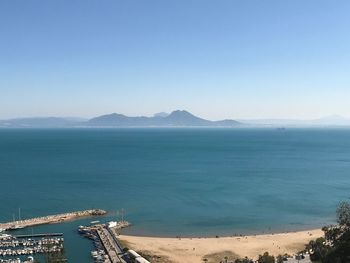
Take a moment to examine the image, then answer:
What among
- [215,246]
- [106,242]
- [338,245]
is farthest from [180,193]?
[338,245]

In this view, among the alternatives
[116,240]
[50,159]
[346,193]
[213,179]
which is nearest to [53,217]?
[116,240]

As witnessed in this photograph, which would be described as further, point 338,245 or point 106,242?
point 106,242

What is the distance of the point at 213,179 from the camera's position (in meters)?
107

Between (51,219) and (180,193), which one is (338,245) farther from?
(180,193)

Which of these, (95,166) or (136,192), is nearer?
(136,192)

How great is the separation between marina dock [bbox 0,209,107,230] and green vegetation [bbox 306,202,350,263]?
117ft

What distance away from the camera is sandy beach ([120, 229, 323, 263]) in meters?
50.7

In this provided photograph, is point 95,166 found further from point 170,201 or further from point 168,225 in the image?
point 168,225

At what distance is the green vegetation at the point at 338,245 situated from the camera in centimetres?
3266

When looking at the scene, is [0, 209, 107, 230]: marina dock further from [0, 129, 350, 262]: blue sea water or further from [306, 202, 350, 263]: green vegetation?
[306, 202, 350, 263]: green vegetation

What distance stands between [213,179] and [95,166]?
4237 centimetres

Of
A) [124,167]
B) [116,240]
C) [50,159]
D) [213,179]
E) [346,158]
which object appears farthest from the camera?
[346,158]

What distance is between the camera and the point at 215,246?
5369 cm

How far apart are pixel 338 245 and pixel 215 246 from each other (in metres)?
21.6
